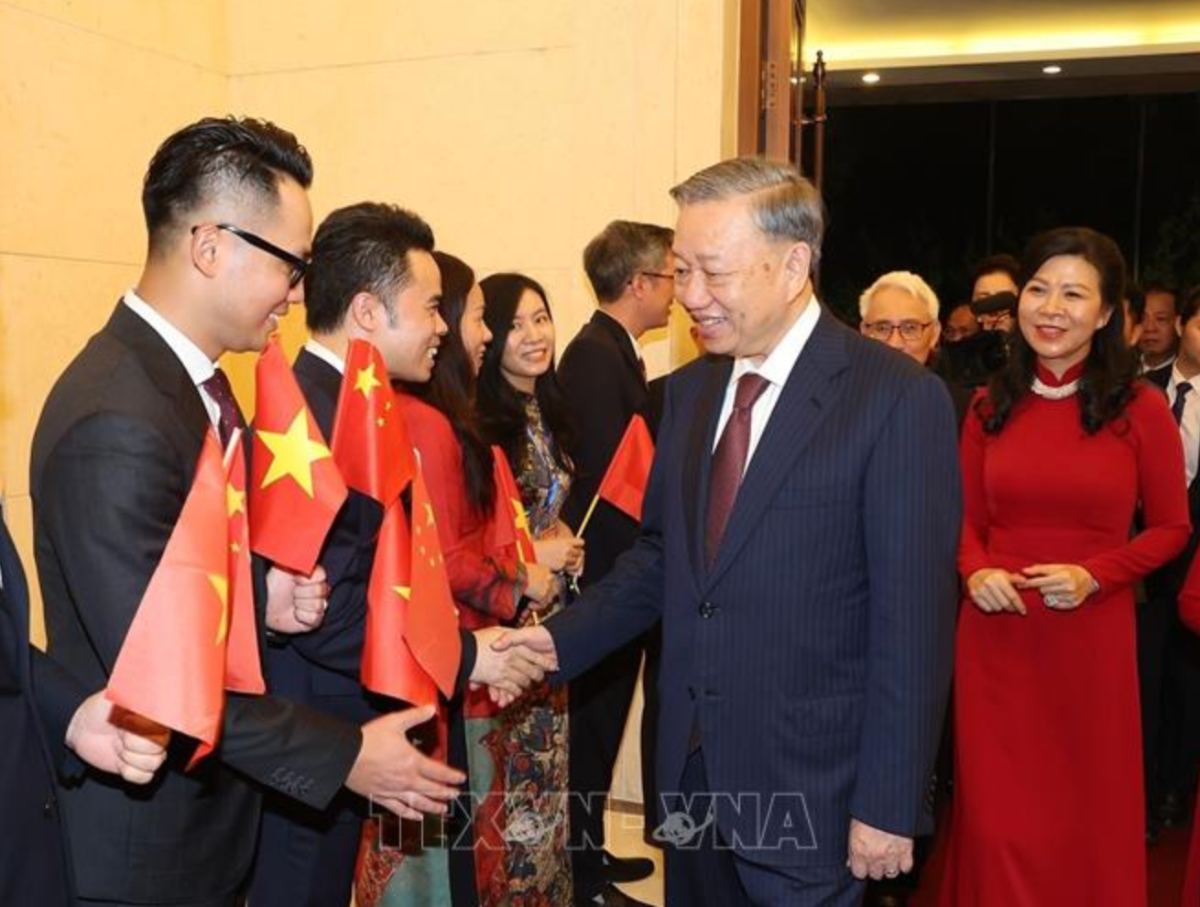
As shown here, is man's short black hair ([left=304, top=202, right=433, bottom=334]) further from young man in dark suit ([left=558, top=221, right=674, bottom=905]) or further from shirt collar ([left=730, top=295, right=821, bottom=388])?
young man in dark suit ([left=558, top=221, right=674, bottom=905])

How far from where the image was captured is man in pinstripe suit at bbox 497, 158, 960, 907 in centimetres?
181

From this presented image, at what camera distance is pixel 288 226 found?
1.84 m

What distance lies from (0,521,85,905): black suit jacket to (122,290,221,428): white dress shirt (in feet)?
1.16

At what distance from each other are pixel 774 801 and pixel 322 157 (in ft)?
10.5

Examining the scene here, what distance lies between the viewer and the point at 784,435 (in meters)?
1.87

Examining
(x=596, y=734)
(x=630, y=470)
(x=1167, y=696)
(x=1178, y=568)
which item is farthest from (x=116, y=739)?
(x=1167, y=696)

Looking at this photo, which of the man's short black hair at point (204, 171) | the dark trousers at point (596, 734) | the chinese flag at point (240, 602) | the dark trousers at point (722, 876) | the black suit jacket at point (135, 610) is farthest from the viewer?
the dark trousers at point (596, 734)

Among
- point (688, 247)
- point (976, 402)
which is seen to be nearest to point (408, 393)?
point (688, 247)

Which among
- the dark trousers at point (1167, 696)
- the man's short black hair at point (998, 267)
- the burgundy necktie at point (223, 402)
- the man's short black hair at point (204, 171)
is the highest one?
the man's short black hair at point (998, 267)

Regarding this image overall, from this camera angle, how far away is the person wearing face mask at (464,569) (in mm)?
2586

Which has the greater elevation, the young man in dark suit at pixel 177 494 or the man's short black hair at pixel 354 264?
the man's short black hair at pixel 354 264

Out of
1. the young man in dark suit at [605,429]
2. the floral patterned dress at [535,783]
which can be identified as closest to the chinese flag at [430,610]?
the floral patterned dress at [535,783]

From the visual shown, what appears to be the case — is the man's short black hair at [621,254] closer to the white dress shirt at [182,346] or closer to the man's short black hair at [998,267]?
the man's short black hair at [998,267]

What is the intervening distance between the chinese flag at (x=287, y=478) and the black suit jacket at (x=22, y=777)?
1.30ft
